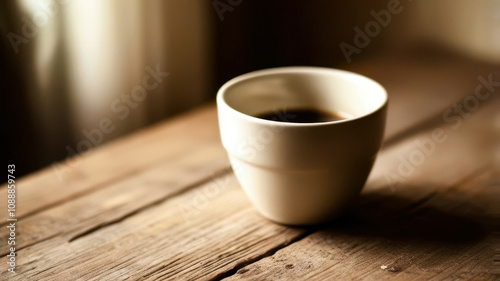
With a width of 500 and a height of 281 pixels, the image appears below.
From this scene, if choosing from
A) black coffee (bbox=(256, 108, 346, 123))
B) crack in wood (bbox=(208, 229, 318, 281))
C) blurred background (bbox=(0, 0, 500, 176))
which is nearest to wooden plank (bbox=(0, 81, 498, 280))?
crack in wood (bbox=(208, 229, 318, 281))

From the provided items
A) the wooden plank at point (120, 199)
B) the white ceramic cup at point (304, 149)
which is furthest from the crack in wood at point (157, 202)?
the white ceramic cup at point (304, 149)

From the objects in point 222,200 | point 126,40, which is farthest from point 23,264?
point 126,40

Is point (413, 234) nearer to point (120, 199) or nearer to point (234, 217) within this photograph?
point (234, 217)

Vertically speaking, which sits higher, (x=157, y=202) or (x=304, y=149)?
(x=304, y=149)

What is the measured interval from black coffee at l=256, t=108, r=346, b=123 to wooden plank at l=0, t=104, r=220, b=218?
0.74 feet

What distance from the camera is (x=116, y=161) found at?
2.96 ft

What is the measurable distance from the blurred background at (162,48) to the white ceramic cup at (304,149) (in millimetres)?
538

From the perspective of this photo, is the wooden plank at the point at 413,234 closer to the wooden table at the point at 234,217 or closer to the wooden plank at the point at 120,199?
the wooden table at the point at 234,217

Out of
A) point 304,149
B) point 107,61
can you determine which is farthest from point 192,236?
point 107,61

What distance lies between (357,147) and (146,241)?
11.0 inches

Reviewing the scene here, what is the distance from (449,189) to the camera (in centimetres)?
→ 79

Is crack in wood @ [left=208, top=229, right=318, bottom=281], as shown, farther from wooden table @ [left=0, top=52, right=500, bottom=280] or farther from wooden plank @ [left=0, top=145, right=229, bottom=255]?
wooden plank @ [left=0, top=145, right=229, bottom=255]

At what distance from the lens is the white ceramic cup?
24.2 inches

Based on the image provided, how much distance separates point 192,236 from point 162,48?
73 cm
